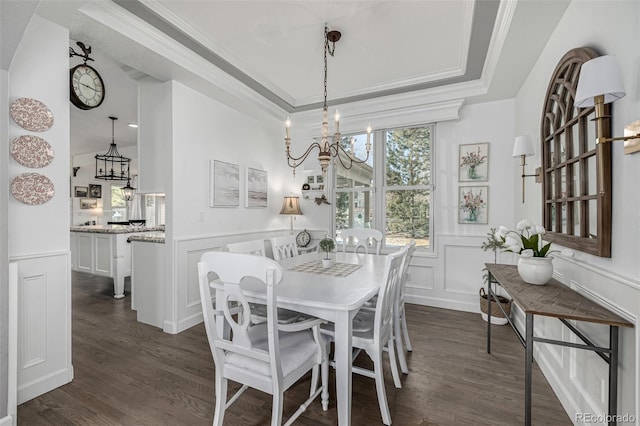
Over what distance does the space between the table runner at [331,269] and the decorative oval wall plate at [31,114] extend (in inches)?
79.4

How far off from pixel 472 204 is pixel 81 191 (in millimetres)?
9535

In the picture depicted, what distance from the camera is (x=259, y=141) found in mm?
4297

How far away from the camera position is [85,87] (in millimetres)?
2645

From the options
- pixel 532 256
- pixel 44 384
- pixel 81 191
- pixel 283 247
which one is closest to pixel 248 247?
pixel 283 247

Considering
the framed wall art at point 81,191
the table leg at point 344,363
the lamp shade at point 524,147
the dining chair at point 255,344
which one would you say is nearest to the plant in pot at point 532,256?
the lamp shade at point 524,147

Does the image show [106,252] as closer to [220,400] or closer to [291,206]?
[291,206]

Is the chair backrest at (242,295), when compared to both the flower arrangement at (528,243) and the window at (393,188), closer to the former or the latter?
the flower arrangement at (528,243)

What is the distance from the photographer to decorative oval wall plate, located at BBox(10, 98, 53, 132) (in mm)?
1817

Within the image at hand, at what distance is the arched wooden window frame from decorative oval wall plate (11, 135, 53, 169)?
10.9 feet

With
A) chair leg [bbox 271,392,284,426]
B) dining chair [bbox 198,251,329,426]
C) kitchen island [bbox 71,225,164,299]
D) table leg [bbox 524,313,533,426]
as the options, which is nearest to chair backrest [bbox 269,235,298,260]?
dining chair [bbox 198,251,329,426]

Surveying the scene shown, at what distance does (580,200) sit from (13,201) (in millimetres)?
3478

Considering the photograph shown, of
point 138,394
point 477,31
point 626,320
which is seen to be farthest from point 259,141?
point 626,320

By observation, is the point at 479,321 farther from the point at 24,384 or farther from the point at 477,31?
the point at 24,384

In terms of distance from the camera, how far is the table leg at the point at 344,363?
1486mm
